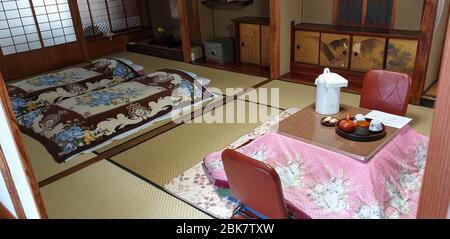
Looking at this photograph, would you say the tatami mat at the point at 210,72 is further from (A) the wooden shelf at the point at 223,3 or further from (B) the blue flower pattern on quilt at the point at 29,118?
(B) the blue flower pattern on quilt at the point at 29,118

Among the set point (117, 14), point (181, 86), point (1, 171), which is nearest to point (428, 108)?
point (181, 86)

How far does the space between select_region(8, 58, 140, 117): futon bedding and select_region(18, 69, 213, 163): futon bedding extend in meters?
0.31

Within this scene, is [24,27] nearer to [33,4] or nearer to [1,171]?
[33,4]

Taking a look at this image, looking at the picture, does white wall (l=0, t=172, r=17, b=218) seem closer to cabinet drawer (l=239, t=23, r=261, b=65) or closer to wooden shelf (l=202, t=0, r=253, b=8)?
cabinet drawer (l=239, t=23, r=261, b=65)

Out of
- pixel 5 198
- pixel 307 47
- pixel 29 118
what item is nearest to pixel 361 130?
pixel 5 198

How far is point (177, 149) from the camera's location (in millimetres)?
3143

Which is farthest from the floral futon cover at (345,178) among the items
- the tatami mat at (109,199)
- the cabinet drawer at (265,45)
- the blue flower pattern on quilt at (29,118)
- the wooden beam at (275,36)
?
the cabinet drawer at (265,45)

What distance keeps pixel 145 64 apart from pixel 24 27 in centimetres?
191

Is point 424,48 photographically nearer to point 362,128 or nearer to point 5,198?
point 362,128

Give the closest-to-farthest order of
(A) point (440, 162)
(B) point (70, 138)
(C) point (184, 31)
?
(A) point (440, 162)
(B) point (70, 138)
(C) point (184, 31)

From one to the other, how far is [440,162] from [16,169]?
5.57 ft

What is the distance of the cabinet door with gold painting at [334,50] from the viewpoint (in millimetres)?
4415

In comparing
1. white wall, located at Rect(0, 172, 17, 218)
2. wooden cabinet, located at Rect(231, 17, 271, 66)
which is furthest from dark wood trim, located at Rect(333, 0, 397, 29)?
white wall, located at Rect(0, 172, 17, 218)

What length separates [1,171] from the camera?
6.09 ft
